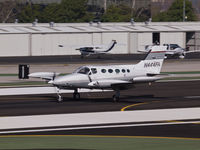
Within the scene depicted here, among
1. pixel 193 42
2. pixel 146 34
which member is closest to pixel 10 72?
pixel 146 34

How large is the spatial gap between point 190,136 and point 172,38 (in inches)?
3217

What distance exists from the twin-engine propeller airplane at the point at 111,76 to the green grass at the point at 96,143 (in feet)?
35.4

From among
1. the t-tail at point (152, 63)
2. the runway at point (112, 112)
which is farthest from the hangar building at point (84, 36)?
the t-tail at point (152, 63)

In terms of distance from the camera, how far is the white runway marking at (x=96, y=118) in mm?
27891

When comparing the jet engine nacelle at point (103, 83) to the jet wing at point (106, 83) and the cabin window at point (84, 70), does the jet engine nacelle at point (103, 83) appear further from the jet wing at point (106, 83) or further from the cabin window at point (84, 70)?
the cabin window at point (84, 70)

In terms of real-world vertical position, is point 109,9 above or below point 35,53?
above

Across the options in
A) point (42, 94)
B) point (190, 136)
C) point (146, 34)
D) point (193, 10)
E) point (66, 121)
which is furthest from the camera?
point (193, 10)

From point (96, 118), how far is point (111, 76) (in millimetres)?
6843

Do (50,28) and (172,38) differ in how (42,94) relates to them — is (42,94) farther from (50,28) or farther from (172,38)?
(172,38)

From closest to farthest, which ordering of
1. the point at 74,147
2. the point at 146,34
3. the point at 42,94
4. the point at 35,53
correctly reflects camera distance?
the point at 74,147, the point at 42,94, the point at 35,53, the point at 146,34

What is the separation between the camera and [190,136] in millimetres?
24594

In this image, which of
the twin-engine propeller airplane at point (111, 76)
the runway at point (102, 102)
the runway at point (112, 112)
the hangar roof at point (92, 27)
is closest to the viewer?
the runway at point (112, 112)

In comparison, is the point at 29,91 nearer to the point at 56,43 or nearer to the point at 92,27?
the point at 56,43

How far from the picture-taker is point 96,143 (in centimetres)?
2288
